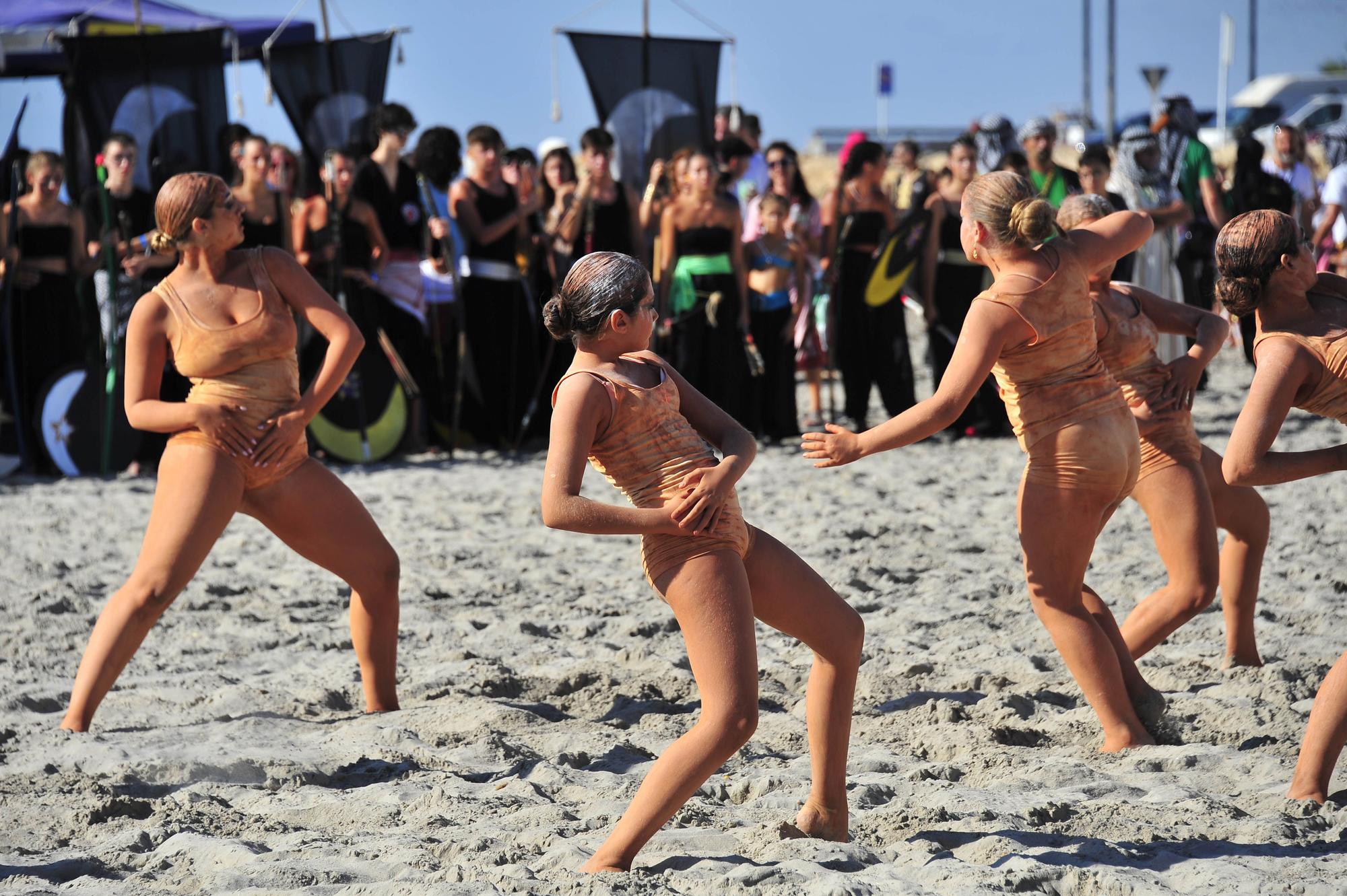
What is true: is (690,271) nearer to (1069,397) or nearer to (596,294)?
(1069,397)

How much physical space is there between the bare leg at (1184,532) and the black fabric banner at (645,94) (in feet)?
20.4

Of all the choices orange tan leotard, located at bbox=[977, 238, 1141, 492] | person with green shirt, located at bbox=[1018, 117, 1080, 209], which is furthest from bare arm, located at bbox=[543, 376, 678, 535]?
person with green shirt, located at bbox=[1018, 117, 1080, 209]

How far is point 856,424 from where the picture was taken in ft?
33.0

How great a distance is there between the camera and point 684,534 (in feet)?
9.95

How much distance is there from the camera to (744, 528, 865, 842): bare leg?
314 centimetres

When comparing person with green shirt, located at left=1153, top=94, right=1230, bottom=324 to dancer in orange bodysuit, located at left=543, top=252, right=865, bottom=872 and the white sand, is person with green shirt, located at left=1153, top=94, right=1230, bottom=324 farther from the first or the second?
dancer in orange bodysuit, located at left=543, top=252, right=865, bottom=872

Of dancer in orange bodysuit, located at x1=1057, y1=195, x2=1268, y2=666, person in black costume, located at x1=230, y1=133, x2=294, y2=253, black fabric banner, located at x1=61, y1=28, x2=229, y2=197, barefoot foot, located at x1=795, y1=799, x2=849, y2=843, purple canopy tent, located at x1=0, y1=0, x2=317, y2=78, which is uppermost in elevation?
purple canopy tent, located at x1=0, y1=0, x2=317, y2=78

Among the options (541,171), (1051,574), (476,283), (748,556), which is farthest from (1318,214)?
(748,556)

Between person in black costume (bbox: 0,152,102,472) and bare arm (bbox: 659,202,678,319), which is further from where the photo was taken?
bare arm (bbox: 659,202,678,319)

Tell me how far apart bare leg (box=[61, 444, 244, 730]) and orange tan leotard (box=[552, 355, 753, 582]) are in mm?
1351

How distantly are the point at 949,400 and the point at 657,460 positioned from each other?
0.74 m

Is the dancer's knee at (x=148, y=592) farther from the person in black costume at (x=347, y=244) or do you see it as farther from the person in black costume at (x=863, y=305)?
the person in black costume at (x=863, y=305)

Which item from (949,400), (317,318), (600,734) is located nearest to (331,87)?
(317,318)

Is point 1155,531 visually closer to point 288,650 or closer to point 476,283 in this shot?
point 288,650
